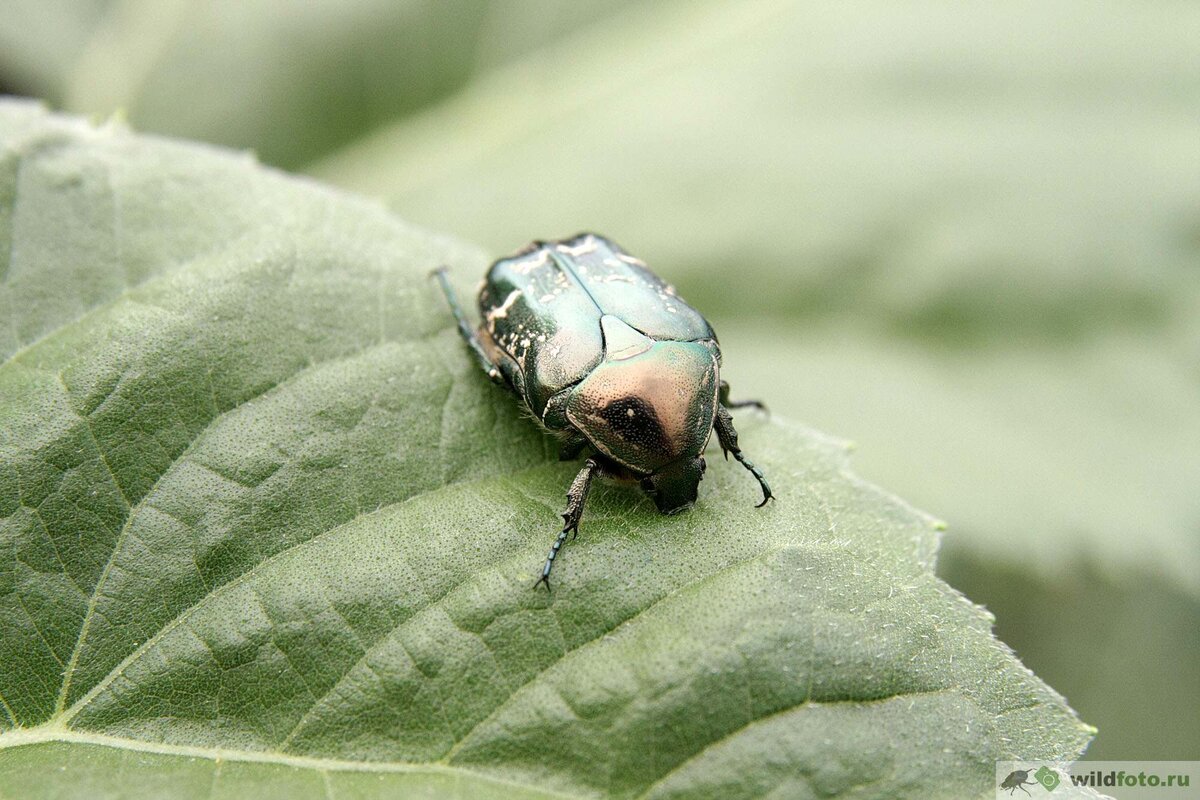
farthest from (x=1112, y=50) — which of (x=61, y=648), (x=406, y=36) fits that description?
(x=61, y=648)

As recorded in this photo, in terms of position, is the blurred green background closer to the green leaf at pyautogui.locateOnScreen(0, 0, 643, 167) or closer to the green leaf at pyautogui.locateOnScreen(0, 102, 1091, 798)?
the green leaf at pyautogui.locateOnScreen(0, 0, 643, 167)

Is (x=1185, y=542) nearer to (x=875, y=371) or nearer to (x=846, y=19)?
(x=875, y=371)

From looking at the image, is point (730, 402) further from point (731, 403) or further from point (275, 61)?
point (275, 61)

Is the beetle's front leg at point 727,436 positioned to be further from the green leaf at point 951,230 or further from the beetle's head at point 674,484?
the green leaf at point 951,230

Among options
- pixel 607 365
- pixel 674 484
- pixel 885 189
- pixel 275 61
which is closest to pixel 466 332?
pixel 607 365

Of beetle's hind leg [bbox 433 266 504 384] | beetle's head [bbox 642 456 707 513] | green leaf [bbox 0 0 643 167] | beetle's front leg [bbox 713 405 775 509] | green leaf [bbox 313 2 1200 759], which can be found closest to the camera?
beetle's head [bbox 642 456 707 513]

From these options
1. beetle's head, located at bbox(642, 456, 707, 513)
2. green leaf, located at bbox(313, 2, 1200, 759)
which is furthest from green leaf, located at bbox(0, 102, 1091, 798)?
green leaf, located at bbox(313, 2, 1200, 759)

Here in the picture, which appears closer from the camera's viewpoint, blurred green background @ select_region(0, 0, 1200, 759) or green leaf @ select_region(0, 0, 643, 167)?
blurred green background @ select_region(0, 0, 1200, 759)
